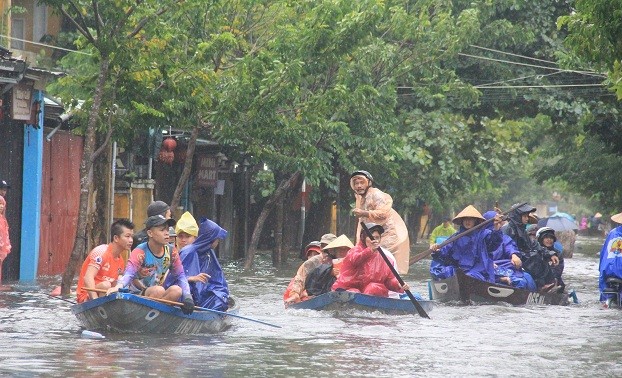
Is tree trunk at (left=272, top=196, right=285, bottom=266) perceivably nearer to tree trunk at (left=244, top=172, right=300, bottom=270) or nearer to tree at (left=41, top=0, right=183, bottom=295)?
tree trunk at (left=244, top=172, right=300, bottom=270)

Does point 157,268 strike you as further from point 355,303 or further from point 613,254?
point 613,254

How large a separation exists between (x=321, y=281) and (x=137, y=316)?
472 centimetres

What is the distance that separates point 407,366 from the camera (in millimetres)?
12438

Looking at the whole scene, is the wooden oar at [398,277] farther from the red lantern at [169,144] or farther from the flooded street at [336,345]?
the red lantern at [169,144]

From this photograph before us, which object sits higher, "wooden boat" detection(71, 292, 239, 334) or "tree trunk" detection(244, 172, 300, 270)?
"tree trunk" detection(244, 172, 300, 270)

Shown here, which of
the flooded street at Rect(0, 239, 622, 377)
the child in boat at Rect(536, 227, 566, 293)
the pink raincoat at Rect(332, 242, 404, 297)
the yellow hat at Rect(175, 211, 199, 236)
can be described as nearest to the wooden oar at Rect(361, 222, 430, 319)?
the flooded street at Rect(0, 239, 622, 377)

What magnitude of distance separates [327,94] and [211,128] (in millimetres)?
2486

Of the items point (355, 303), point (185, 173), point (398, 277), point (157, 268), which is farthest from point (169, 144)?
point (157, 268)

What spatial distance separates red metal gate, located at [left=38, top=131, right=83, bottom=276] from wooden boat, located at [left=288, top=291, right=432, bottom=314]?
715 centimetres

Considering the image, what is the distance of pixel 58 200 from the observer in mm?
24141

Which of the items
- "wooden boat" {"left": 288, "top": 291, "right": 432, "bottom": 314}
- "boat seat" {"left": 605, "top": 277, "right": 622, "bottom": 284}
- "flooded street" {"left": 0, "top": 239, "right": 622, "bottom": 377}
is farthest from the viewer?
"boat seat" {"left": 605, "top": 277, "right": 622, "bottom": 284}

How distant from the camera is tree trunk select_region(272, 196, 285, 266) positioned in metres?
31.9

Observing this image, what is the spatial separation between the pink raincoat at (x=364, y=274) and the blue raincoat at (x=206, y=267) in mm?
2733

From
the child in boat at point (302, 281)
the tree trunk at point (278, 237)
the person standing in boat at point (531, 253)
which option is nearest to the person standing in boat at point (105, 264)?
the child in boat at point (302, 281)
